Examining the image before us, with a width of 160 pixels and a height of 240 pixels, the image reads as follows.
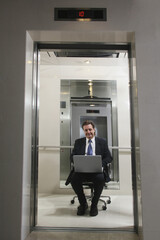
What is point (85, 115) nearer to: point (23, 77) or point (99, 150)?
point (99, 150)

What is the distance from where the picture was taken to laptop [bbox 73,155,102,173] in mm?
2486

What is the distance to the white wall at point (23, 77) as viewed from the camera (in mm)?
1840

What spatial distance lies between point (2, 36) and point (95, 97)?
1.24 m

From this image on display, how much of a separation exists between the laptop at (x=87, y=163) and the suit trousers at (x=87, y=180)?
77 mm

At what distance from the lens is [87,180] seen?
2.67 m

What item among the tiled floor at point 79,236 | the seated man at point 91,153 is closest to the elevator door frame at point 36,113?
the tiled floor at point 79,236

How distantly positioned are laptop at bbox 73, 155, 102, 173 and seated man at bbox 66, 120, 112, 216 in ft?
0.17

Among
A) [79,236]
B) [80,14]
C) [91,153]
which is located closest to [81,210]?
[79,236]

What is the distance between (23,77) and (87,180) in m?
1.60

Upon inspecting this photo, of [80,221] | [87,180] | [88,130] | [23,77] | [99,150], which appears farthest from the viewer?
[87,180]

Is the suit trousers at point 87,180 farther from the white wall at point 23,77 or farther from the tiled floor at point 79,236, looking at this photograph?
the white wall at point 23,77

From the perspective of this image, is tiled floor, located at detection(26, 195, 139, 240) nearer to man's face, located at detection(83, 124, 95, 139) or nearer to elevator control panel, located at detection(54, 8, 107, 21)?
man's face, located at detection(83, 124, 95, 139)

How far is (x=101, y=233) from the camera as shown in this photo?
2045mm

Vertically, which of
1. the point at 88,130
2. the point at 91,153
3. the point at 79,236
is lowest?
the point at 79,236
